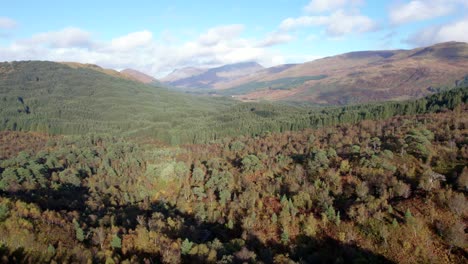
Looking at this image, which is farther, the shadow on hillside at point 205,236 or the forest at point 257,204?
the forest at point 257,204

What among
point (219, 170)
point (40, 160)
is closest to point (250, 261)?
point (219, 170)

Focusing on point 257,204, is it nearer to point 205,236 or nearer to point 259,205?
point 259,205

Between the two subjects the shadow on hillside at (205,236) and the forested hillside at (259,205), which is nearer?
the shadow on hillside at (205,236)

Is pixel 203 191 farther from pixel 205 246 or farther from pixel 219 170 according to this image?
pixel 205 246

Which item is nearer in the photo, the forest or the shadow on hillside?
the shadow on hillside

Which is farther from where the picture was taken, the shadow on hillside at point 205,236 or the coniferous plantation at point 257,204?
the coniferous plantation at point 257,204

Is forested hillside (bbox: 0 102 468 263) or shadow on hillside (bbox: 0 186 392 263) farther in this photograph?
forested hillside (bbox: 0 102 468 263)

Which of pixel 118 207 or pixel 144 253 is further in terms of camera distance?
pixel 118 207

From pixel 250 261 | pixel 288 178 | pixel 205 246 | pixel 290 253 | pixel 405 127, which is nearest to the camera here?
pixel 250 261
